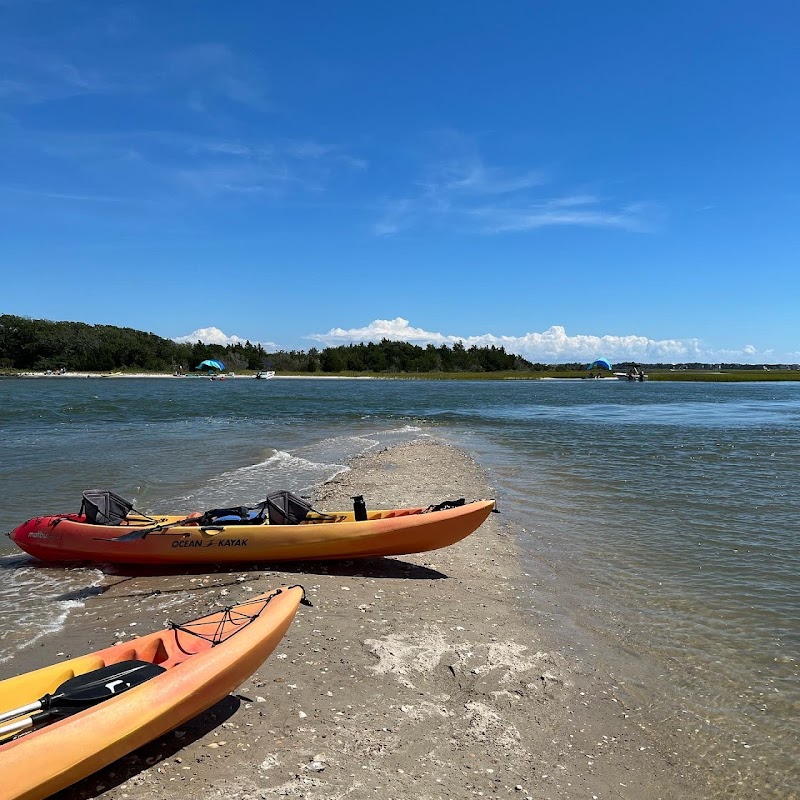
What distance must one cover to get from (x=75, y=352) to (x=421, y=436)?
402 ft

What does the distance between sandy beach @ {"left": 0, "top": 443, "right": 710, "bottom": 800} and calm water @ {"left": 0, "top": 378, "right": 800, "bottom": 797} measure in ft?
1.46

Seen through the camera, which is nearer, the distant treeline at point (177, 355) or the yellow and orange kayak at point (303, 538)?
the yellow and orange kayak at point (303, 538)

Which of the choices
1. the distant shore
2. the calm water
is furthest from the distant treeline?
the calm water

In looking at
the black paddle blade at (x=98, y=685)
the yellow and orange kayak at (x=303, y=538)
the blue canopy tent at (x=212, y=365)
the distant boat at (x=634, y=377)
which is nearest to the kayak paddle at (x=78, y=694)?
the black paddle blade at (x=98, y=685)

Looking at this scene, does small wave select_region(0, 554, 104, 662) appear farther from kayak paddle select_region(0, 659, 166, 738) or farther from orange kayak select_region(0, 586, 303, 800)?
kayak paddle select_region(0, 659, 166, 738)

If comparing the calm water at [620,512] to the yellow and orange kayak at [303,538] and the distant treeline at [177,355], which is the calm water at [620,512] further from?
the distant treeline at [177,355]

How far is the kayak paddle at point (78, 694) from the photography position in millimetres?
4199

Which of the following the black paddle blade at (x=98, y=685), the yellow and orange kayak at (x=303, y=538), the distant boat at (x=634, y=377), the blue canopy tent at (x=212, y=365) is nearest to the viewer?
the black paddle blade at (x=98, y=685)

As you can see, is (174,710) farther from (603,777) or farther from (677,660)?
(677,660)

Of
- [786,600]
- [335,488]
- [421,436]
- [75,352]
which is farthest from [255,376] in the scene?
[786,600]

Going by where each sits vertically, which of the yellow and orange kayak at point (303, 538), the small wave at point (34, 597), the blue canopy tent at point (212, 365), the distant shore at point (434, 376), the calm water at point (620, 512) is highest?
the blue canopy tent at point (212, 365)

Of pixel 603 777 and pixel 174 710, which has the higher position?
pixel 174 710

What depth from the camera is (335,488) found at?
15.0 m

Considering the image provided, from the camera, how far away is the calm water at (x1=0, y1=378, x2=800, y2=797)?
5.85 metres
